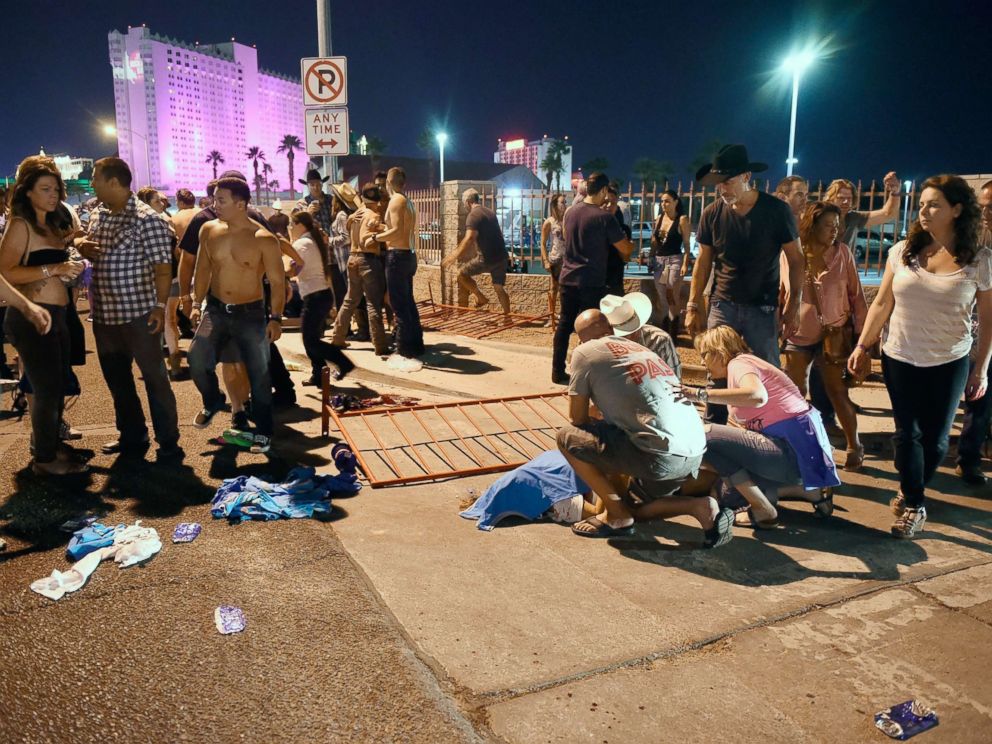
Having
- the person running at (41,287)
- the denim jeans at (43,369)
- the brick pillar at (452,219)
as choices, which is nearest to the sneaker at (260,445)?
the person running at (41,287)

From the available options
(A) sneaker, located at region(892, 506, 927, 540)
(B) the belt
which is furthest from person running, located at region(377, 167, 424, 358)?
(A) sneaker, located at region(892, 506, 927, 540)

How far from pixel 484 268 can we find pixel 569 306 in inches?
174

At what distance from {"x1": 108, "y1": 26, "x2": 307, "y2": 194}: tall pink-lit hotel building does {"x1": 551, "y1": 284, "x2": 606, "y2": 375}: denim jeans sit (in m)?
144

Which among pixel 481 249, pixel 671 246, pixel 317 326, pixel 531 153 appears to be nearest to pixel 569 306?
pixel 317 326

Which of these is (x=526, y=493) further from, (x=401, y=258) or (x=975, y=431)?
(x=401, y=258)

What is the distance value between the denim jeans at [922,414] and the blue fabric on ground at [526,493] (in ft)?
6.13

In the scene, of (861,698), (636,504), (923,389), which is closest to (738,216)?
(923,389)

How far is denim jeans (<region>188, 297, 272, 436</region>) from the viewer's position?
6043 millimetres

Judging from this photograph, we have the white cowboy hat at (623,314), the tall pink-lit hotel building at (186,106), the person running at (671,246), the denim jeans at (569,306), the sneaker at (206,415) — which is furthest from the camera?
the tall pink-lit hotel building at (186,106)

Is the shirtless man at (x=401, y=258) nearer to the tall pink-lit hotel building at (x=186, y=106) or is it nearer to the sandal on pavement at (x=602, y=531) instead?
the sandal on pavement at (x=602, y=531)

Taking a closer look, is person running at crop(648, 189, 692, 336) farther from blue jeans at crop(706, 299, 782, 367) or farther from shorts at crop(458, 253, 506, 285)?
blue jeans at crop(706, 299, 782, 367)

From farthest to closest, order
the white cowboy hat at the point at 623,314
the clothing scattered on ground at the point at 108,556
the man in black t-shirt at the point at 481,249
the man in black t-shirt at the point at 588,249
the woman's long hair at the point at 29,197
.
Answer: the man in black t-shirt at the point at 481,249 < the man in black t-shirt at the point at 588,249 < the woman's long hair at the point at 29,197 < the white cowboy hat at the point at 623,314 < the clothing scattered on ground at the point at 108,556

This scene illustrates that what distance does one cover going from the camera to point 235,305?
5988 mm

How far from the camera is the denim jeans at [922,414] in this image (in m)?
4.54
